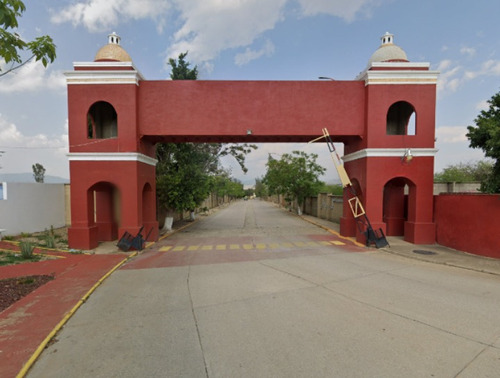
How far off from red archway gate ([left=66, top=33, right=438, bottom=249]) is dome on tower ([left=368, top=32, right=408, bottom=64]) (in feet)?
2.47

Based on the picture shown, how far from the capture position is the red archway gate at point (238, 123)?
1208cm

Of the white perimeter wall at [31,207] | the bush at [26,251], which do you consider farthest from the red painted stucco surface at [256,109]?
the white perimeter wall at [31,207]

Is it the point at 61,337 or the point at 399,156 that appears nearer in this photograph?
the point at 61,337

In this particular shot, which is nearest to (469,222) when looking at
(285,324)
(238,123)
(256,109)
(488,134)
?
(488,134)

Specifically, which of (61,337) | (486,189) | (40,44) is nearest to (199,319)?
(61,337)

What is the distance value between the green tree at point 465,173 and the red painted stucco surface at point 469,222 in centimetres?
1566

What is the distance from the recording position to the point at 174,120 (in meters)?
12.9

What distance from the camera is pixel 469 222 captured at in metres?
10.2

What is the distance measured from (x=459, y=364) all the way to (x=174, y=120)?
12554 mm

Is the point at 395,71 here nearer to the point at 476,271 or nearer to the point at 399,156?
the point at 399,156

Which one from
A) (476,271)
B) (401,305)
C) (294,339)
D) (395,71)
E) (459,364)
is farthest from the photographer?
(395,71)

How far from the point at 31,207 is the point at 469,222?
20714 millimetres

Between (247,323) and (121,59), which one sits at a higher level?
(121,59)

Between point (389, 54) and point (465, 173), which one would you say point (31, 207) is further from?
point (465, 173)
